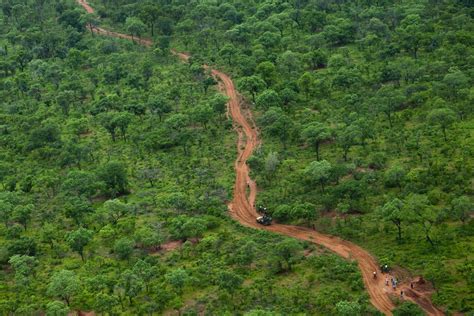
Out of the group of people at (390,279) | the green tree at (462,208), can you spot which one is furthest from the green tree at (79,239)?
the green tree at (462,208)

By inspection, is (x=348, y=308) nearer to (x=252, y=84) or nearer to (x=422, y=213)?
(x=422, y=213)

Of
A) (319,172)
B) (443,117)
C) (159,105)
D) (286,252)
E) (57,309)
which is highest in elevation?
(443,117)

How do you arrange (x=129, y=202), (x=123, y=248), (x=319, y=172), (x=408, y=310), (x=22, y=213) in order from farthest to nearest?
(x=129, y=202) → (x=22, y=213) → (x=319, y=172) → (x=123, y=248) → (x=408, y=310)

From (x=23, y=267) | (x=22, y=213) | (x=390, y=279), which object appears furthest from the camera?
(x=22, y=213)

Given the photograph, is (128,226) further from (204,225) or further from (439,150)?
(439,150)

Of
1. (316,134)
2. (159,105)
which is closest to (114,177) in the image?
(159,105)

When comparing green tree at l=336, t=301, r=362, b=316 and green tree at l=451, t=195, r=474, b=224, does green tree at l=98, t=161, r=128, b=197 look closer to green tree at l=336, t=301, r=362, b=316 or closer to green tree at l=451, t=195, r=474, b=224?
green tree at l=336, t=301, r=362, b=316
